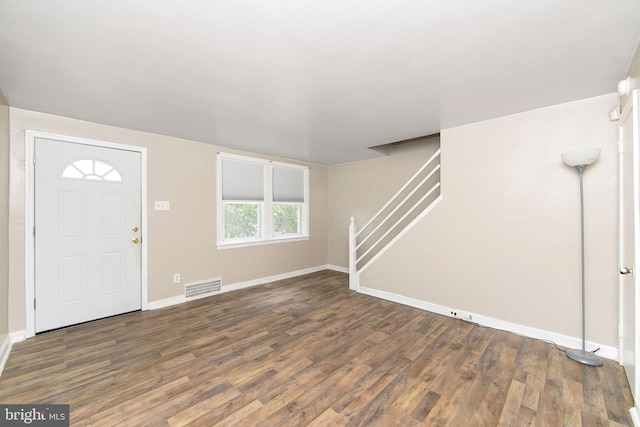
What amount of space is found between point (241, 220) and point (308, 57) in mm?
3381

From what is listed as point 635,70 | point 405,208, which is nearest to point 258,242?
point 405,208

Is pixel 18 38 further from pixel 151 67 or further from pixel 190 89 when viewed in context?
pixel 190 89

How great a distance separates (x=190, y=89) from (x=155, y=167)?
181cm

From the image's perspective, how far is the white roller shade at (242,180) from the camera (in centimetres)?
437

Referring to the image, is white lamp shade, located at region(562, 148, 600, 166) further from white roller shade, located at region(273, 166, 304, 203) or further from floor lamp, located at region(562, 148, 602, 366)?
white roller shade, located at region(273, 166, 304, 203)

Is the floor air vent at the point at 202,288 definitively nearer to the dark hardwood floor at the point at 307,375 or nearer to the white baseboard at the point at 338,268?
the dark hardwood floor at the point at 307,375

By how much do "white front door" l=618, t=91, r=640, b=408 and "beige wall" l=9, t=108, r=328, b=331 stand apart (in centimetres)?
439

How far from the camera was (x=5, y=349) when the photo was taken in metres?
2.42

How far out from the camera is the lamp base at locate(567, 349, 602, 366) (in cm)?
227

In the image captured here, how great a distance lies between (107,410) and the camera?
1.74 meters

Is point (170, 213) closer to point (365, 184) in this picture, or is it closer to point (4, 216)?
point (4, 216)

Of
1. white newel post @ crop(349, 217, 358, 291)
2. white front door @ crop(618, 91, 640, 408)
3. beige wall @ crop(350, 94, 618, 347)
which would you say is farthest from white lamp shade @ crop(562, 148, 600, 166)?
white newel post @ crop(349, 217, 358, 291)

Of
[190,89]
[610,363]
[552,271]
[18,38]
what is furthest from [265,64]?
[610,363]

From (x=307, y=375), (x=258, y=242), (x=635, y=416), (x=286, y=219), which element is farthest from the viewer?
(x=286, y=219)
